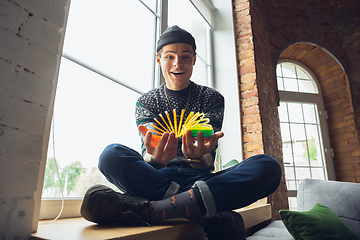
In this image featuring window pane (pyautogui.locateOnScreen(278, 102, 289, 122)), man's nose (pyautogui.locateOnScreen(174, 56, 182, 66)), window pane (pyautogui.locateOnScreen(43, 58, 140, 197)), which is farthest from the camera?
window pane (pyautogui.locateOnScreen(278, 102, 289, 122))

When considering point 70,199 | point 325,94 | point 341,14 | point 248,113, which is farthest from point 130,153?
point 341,14

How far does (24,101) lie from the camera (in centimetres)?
66

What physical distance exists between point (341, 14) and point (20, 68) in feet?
13.8

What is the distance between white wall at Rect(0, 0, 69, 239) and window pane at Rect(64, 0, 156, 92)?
1.60 ft

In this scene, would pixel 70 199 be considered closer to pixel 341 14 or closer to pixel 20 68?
pixel 20 68

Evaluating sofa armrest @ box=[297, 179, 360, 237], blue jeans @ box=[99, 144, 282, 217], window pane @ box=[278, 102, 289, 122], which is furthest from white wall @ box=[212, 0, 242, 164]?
blue jeans @ box=[99, 144, 282, 217]

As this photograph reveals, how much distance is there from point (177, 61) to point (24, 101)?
29.5 inches

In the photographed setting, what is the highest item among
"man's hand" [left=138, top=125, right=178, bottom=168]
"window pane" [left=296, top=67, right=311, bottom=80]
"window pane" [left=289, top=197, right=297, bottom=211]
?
"window pane" [left=296, top=67, right=311, bottom=80]

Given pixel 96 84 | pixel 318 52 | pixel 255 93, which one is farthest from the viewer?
pixel 318 52

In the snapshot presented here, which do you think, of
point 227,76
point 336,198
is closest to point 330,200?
point 336,198

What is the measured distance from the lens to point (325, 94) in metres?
3.54

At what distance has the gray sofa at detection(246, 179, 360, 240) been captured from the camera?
4.50ft

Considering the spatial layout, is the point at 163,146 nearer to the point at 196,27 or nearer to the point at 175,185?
the point at 175,185

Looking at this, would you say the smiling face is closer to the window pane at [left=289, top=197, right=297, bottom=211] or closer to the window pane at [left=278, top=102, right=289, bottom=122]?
the window pane at [left=278, top=102, right=289, bottom=122]
